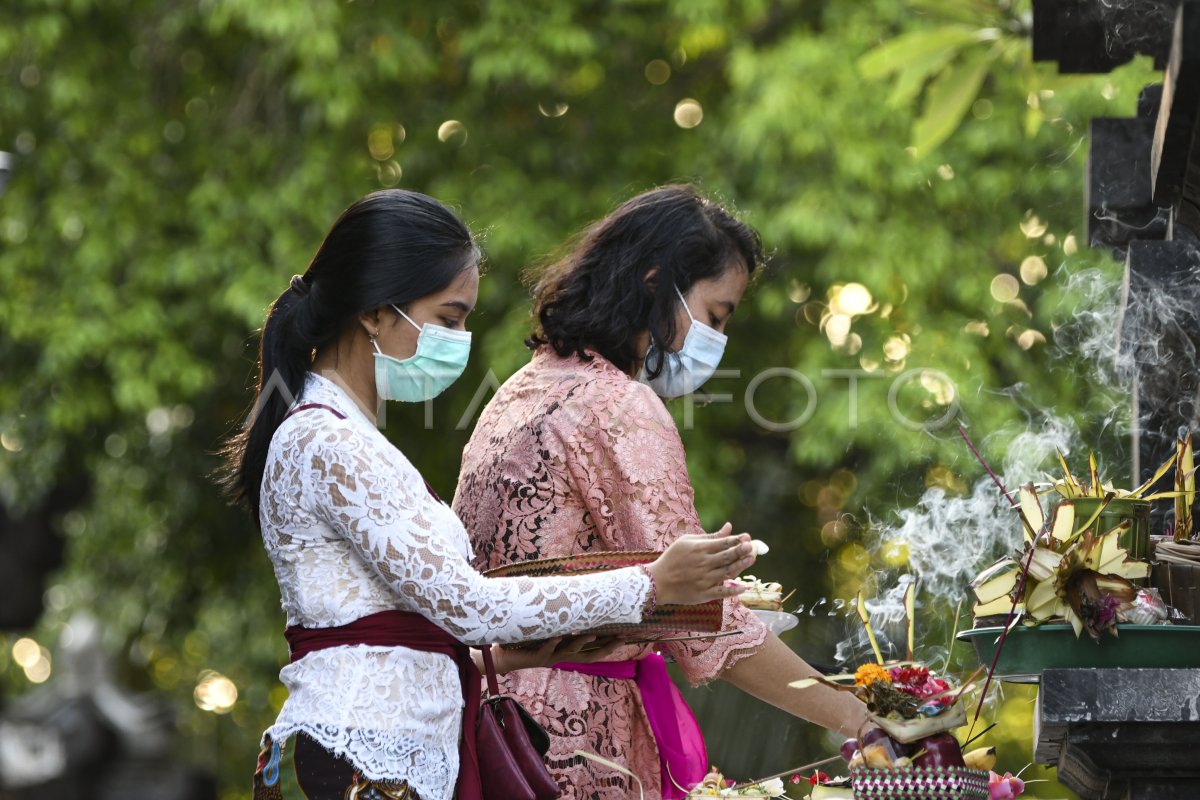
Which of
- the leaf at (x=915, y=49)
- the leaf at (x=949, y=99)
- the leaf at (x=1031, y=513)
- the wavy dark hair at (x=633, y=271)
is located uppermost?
the leaf at (x=915, y=49)

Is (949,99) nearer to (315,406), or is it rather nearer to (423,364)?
(423,364)

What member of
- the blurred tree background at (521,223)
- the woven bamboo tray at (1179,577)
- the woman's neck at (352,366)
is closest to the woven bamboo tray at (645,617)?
the woman's neck at (352,366)

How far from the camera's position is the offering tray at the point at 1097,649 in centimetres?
276

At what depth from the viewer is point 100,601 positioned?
35.1 ft

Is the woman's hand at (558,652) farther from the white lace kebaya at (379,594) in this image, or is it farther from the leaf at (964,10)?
the leaf at (964,10)

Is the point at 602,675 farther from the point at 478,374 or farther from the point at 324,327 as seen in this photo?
the point at 478,374

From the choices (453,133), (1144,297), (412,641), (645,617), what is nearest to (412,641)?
(412,641)

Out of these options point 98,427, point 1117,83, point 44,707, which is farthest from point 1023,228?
point 44,707

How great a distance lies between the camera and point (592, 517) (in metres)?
3.20

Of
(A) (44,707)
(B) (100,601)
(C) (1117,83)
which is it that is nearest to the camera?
(C) (1117,83)

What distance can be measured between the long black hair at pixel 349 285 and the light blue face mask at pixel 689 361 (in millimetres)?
667

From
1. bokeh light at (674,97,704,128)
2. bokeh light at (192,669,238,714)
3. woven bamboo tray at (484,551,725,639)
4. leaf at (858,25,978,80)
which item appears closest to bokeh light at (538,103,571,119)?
bokeh light at (674,97,704,128)

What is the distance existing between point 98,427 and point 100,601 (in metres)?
1.65

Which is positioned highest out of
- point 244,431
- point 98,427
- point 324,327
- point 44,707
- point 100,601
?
point 324,327
